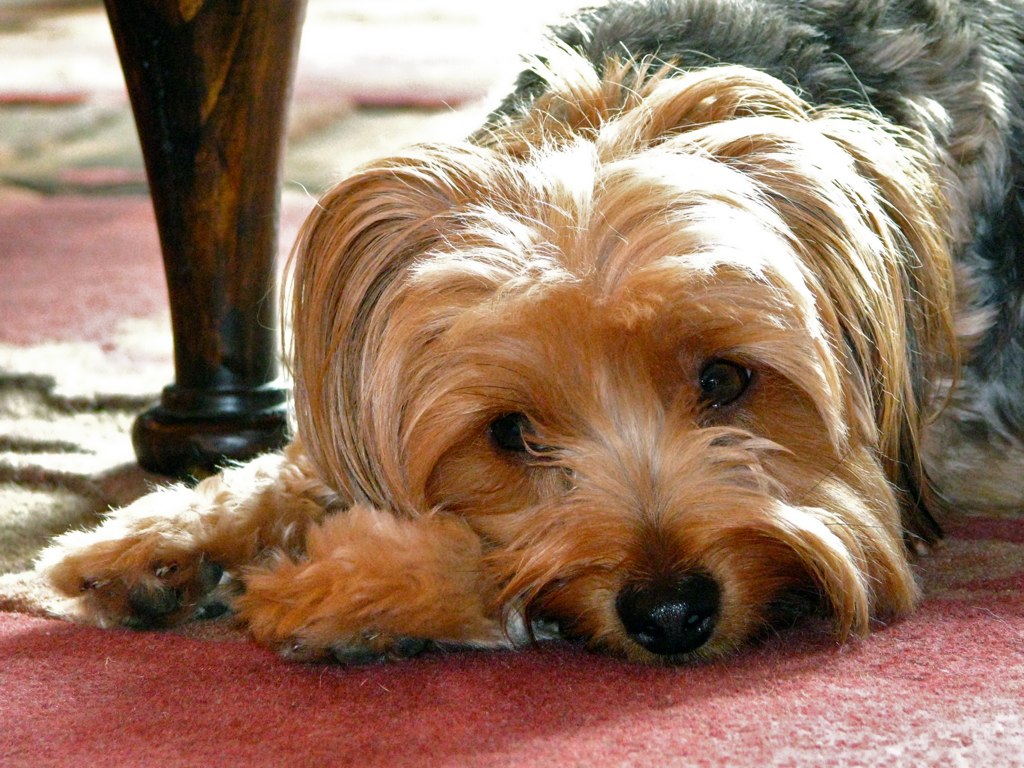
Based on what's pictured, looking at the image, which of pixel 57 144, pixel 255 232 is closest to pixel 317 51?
pixel 57 144

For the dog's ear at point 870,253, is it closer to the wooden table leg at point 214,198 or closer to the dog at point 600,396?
the dog at point 600,396

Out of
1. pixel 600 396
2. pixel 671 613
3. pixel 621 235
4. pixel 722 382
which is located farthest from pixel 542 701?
pixel 621 235

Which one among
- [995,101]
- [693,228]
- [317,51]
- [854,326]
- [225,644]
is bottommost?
[225,644]

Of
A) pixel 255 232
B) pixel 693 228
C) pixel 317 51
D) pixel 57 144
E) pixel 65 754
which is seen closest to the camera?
pixel 65 754

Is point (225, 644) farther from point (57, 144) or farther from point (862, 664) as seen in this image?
point (57, 144)

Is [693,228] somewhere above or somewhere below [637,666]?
above

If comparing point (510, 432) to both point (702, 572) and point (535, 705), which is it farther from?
point (535, 705)
